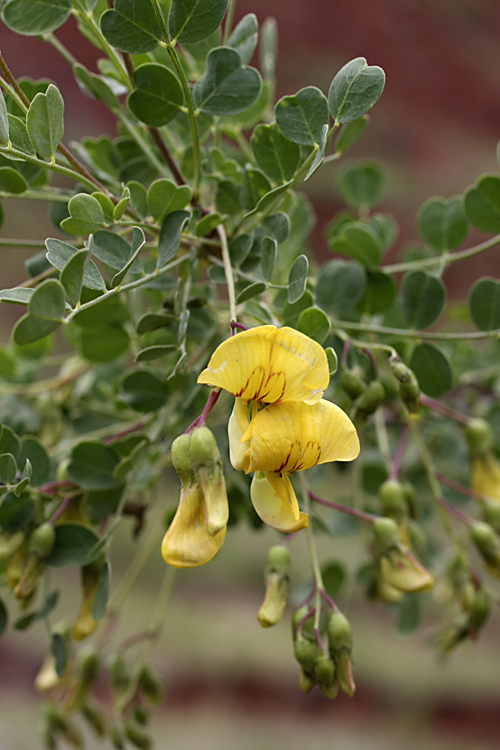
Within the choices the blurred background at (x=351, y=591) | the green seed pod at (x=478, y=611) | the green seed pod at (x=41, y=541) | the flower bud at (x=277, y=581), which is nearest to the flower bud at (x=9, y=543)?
the green seed pod at (x=41, y=541)

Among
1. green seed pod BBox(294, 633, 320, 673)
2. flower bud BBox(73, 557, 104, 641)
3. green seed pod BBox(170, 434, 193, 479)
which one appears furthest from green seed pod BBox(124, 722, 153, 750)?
green seed pod BBox(170, 434, 193, 479)

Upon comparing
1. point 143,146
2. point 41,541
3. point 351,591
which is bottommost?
point 351,591

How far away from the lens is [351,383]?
425mm

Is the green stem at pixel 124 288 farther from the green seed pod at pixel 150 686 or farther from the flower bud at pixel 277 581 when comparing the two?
the green seed pod at pixel 150 686

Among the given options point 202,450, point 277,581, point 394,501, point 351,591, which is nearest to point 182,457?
point 202,450

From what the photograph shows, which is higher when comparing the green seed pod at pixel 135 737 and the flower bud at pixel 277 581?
the flower bud at pixel 277 581

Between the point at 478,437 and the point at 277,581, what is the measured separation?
0.90 ft

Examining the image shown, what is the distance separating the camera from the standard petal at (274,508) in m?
0.30

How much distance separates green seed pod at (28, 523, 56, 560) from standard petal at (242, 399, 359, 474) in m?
0.22

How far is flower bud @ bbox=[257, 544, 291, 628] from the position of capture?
39cm

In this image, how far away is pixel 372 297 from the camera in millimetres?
546

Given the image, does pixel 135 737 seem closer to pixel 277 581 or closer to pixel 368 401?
pixel 277 581

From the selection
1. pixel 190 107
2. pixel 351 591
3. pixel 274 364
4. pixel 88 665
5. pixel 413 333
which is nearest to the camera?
pixel 274 364

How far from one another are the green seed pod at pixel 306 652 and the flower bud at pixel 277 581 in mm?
21
